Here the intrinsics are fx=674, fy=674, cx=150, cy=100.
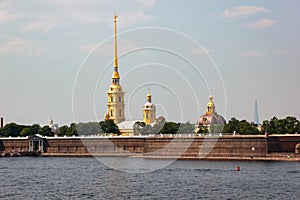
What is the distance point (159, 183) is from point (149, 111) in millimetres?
105506

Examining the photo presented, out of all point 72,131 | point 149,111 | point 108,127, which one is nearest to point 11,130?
point 72,131

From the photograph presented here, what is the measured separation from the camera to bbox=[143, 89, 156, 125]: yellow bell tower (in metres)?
169

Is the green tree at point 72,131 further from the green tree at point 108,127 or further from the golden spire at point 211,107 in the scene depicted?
the golden spire at point 211,107

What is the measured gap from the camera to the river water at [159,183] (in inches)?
2186

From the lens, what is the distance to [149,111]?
17038cm

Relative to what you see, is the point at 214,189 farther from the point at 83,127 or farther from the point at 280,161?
the point at 83,127

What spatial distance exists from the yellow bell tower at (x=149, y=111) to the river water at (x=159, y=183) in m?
83.6

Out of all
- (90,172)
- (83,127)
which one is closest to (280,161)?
(90,172)

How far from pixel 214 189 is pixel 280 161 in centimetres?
3628

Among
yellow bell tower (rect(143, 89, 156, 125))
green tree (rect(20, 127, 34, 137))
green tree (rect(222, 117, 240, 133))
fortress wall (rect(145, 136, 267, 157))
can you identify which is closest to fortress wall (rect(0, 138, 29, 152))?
green tree (rect(20, 127, 34, 137))

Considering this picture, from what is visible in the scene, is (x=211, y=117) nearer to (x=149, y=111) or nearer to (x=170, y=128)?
(x=149, y=111)

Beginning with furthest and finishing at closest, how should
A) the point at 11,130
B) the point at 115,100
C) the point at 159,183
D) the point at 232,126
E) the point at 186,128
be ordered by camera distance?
the point at 115,100 → the point at 11,130 → the point at 186,128 → the point at 232,126 → the point at 159,183

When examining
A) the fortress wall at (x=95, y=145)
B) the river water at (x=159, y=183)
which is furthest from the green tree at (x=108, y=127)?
the river water at (x=159, y=183)

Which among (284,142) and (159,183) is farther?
(284,142)
